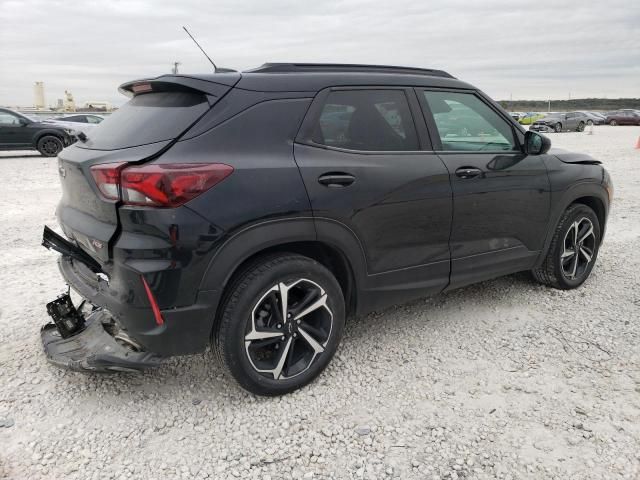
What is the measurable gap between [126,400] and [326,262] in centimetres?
136

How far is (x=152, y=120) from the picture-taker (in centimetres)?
279

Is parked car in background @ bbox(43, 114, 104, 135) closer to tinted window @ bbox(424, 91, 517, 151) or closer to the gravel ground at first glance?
the gravel ground

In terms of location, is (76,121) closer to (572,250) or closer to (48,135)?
(48,135)

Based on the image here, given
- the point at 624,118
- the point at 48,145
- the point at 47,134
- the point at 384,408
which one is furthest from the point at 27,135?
the point at 624,118

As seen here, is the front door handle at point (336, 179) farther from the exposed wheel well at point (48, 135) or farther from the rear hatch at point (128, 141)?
the exposed wheel well at point (48, 135)

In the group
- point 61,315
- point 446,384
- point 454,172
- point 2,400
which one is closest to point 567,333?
point 446,384

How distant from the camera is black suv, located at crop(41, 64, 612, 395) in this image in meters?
2.54

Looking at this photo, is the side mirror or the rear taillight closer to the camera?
the rear taillight

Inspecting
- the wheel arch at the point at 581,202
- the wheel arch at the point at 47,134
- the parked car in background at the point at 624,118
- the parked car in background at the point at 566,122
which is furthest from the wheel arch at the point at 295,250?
the parked car in background at the point at 624,118

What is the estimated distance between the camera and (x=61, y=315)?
10.7ft

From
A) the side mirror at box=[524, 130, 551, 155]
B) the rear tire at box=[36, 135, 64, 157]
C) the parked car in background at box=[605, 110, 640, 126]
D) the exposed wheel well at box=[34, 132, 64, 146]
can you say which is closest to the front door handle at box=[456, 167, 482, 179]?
the side mirror at box=[524, 130, 551, 155]

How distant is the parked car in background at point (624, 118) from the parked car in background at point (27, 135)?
41.4 meters

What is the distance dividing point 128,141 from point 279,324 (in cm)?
124

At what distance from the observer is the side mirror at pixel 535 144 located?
3.88 metres
